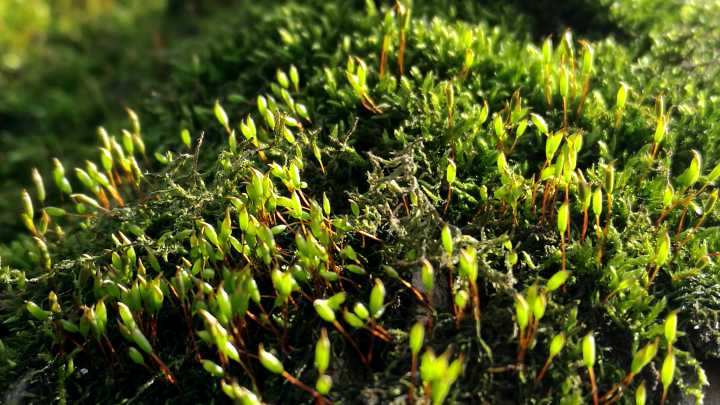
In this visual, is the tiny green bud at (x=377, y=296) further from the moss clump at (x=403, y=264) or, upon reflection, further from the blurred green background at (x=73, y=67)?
the blurred green background at (x=73, y=67)

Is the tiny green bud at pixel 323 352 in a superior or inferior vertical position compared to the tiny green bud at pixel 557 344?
superior

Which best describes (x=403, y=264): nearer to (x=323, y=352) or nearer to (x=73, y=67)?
(x=323, y=352)

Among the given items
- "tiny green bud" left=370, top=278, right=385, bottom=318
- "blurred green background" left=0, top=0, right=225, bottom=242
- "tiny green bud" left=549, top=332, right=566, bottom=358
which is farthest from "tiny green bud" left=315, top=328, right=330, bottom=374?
"blurred green background" left=0, top=0, right=225, bottom=242

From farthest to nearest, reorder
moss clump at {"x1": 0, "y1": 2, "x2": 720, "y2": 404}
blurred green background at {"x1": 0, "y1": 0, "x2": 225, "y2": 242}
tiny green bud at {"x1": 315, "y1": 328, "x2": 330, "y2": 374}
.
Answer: blurred green background at {"x1": 0, "y1": 0, "x2": 225, "y2": 242}, moss clump at {"x1": 0, "y1": 2, "x2": 720, "y2": 404}, tiny green bud at {"x1": 315, "y1": 328, "x2": 330, "y2": 374}

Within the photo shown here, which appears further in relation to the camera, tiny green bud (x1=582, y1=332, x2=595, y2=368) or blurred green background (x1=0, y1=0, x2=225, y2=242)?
blurred green background (x1=0, y1=0, x2=225, y2=242)

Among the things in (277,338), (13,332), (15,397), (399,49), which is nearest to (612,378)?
(277,338)

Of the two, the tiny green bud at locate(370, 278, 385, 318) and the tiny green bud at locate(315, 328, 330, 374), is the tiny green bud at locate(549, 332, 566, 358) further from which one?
the tiny green bud at locate(315, 328, 330, 374)

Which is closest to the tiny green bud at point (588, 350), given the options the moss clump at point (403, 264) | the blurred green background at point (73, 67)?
the moss clump at point (403, 264)

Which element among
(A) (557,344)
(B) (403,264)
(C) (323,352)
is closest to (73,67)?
(B) (403,264)
